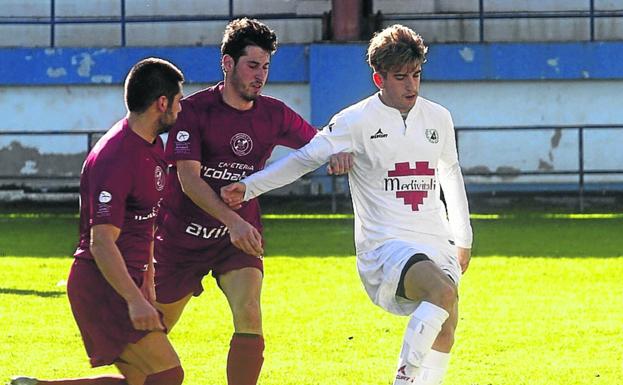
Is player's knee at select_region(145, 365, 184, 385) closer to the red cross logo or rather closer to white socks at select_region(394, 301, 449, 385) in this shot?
white socks at select_region(394, 301, 449, 385)

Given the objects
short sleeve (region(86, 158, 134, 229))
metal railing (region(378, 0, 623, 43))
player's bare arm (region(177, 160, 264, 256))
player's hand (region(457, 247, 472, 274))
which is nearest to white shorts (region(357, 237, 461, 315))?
player's hand (region(457, 247, 472, 274))

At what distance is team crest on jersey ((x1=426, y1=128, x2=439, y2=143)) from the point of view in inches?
278

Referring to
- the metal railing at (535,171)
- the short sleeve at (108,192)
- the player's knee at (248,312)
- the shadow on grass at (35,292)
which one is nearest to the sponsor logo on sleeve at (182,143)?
the player's knee at (248,312)

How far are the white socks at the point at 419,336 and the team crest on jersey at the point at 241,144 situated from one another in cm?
138

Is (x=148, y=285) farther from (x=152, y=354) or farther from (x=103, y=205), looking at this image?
(x=103, y=205)

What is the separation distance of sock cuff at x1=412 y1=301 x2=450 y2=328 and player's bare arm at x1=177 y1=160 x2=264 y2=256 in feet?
2.87

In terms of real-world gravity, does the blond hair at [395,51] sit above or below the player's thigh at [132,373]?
above

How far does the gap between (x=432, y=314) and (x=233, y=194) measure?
1.23m

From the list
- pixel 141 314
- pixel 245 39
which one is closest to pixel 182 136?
pixel 245 39

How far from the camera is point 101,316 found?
616 cm

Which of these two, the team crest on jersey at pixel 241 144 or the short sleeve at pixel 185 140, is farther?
the team crest on jersey at pixel 241 144

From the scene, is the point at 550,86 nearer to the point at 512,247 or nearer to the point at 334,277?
the point at 512,247

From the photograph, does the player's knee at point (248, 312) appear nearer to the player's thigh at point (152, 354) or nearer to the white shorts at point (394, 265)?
the white shorts at point (394, 265)

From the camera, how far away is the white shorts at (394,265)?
268 inches
